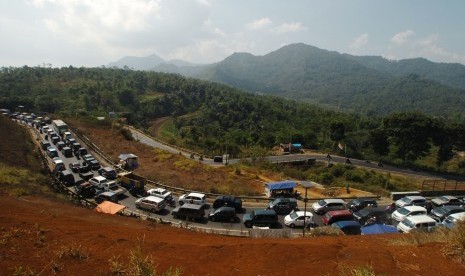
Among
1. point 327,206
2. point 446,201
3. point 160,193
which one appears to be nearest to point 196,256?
point 160,193

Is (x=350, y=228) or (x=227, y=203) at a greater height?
(x=350, y=228)

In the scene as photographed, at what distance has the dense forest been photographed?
70188mm

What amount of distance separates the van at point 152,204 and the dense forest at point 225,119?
33713 mm

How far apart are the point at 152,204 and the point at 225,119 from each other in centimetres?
9624

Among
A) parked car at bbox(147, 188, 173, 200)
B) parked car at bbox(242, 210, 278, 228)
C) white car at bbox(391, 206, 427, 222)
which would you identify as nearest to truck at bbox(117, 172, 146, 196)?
parked car at bbox(147, 188, 173, 200)

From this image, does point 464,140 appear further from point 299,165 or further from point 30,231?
point 30,231

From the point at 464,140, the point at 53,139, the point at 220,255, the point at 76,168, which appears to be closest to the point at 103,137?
the point at 53,139

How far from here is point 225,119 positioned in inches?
4852

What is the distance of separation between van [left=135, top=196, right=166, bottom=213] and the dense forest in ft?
111

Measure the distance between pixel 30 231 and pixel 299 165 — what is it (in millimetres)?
50460

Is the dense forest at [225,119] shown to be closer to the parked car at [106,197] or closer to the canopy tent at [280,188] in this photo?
the canopy tent at [280,188]

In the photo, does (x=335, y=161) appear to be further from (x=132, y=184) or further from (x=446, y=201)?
(x=132, y=184)

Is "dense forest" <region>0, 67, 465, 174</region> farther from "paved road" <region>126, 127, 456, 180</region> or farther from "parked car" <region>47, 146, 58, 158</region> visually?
"parked car" <region>47, 146, 58, 158</region>

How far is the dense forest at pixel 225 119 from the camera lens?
230ft
